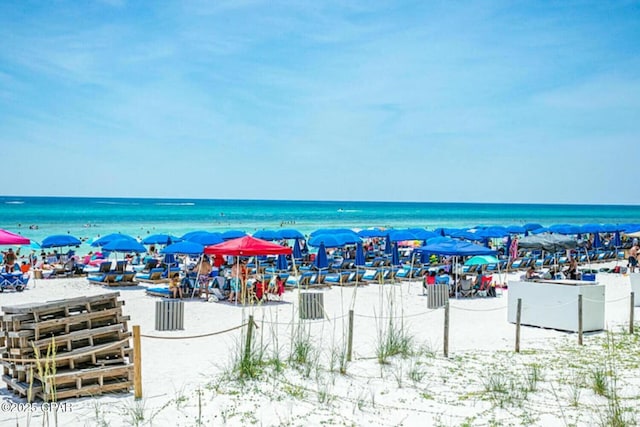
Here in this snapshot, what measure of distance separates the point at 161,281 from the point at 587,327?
12694 mm

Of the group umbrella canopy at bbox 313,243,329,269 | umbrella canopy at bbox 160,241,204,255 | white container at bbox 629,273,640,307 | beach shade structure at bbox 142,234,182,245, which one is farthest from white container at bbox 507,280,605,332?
beach shade structure at bbox 142,234,182,245

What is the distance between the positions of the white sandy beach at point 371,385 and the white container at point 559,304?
0.88 feet

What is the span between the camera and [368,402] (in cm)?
690

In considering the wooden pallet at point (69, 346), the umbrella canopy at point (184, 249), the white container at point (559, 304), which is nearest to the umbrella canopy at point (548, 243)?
the white container at point (559, 304)

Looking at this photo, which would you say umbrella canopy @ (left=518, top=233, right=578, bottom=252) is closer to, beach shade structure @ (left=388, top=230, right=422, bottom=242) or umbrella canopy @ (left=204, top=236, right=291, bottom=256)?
beach shade structure @ (left=388, top=230, right=422, bottom=242)

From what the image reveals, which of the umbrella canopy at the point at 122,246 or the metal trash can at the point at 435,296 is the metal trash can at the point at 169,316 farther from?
the umbrella canopy at the point at 122,246

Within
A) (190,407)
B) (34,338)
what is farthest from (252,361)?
(34,338)

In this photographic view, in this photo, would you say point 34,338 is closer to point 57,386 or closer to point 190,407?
Answer: point 57,386

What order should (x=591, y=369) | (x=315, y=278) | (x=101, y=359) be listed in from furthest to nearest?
(x=315, y=278)
(x=591, y=369)
(x=101, y=359)

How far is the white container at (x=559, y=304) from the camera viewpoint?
1166cm

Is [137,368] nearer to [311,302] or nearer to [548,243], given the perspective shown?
[311,302]

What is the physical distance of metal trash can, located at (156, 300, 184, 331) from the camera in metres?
11.1

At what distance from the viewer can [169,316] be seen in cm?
1116

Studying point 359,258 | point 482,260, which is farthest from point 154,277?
point 482,260
